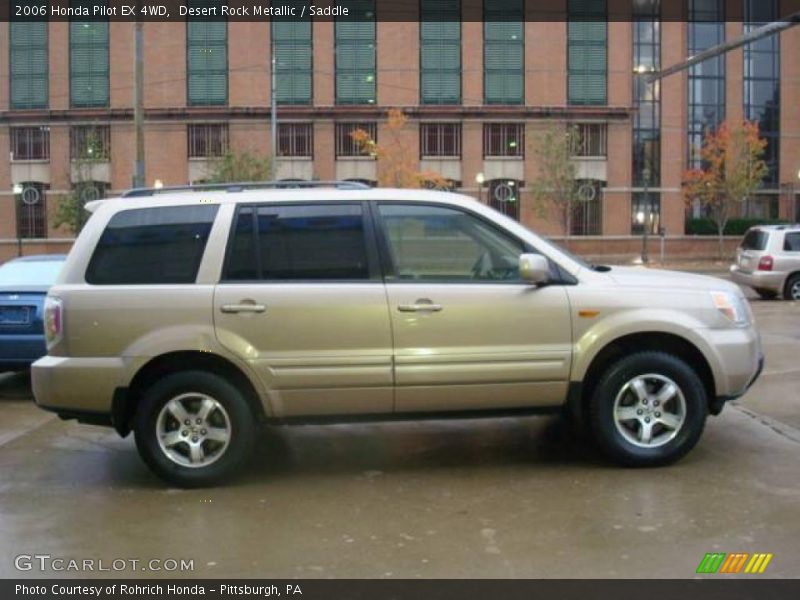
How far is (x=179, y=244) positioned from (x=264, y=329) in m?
0.80

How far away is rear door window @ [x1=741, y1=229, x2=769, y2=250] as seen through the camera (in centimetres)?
1881

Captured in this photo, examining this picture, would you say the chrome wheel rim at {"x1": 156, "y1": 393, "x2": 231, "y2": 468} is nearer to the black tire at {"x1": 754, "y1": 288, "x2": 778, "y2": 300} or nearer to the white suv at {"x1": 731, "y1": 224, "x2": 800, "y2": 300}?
the white suv at {"x1": 731, "y1": 224, "x2": 800, "y2": 300}

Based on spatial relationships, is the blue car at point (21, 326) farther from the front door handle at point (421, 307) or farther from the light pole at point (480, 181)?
the light pole at point (480, 181)

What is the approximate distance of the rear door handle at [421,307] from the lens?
5.39 meters

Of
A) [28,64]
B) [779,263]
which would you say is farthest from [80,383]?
[28,64]

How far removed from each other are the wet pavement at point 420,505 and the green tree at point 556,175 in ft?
121

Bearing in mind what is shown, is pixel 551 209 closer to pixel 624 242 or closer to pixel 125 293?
pixel 624 242

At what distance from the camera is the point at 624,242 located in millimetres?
47500

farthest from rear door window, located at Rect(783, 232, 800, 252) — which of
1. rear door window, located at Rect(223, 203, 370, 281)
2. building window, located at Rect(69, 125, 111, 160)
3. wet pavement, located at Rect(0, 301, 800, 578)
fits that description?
building window, located at Rect(69, 125, 111, 160)

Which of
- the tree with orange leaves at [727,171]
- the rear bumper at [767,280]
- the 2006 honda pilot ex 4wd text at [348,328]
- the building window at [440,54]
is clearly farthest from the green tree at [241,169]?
the 2006 honda pilot ex 4wd text at [348,328]

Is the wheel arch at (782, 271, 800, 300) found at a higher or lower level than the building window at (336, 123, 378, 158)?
lower

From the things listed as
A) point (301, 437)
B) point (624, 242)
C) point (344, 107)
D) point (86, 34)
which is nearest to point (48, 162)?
point (86, 34)

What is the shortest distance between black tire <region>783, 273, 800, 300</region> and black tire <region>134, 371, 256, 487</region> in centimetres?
1615

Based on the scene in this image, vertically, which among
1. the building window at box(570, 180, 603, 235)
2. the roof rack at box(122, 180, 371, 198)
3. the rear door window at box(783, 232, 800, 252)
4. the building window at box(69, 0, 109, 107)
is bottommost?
the rear door window at box(783, 232, 800, 252)
